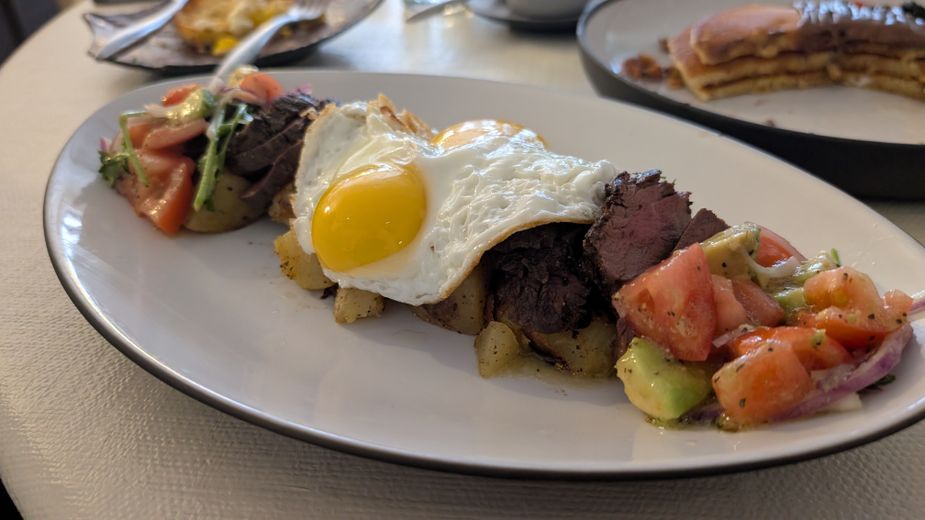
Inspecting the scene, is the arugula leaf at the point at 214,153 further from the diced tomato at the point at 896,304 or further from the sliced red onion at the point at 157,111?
the diced tomato at the point at 896,304

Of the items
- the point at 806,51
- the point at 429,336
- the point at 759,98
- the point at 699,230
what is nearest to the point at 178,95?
the point at 429,336

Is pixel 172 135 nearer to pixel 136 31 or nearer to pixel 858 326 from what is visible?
pixel 136 31

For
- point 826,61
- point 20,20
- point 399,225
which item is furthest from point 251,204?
point 20,20

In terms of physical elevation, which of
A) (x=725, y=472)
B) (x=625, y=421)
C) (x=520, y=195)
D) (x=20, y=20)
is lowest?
(x=20, y=20)

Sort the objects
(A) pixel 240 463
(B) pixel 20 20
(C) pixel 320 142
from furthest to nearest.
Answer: (B) pixel 20 20 → (C) pixel 320 142 → (A) pixel 240 463

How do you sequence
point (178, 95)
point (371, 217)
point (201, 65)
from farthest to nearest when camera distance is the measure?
Result: 1. point (201, 65)
2. point (178, 95)
3. point (371, 217)

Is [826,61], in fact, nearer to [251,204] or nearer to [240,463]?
[251,204]
